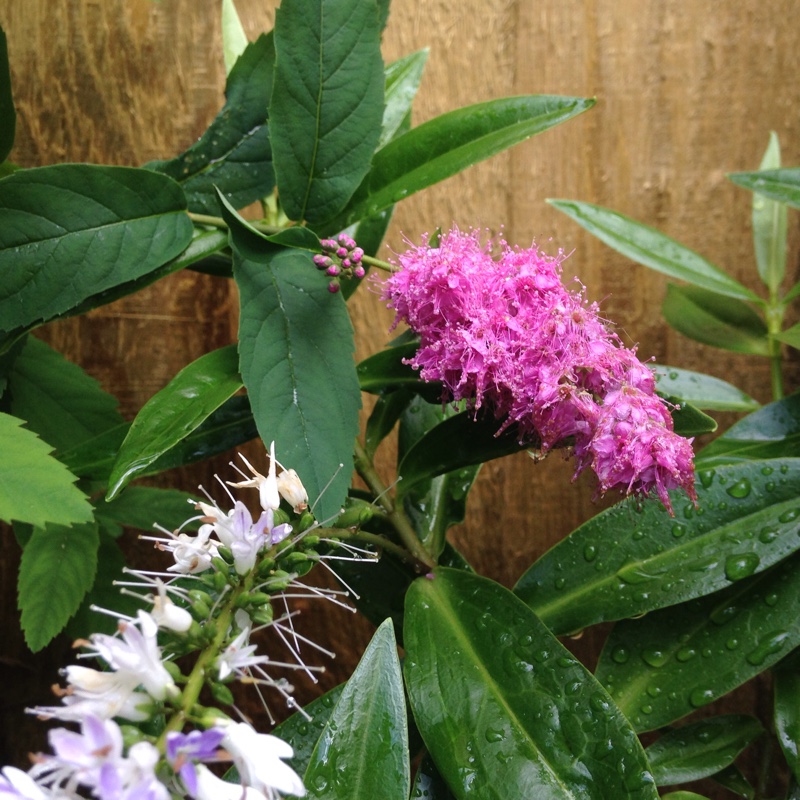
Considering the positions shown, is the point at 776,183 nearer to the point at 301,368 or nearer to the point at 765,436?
the point at 765,436

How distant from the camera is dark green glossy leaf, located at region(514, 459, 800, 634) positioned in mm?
632

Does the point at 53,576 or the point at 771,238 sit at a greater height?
the point at 771,238

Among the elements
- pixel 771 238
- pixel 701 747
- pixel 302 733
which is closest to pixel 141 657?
pixel 302 733

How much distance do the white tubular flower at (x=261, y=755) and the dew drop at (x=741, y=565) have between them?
0.43 metres

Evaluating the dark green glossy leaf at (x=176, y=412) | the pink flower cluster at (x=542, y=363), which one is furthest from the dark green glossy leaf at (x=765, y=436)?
the dark green glossy leaf at (x=176, y=412)

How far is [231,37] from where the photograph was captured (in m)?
0.76

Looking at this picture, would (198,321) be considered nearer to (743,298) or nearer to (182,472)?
(182,472)

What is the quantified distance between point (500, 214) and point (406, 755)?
0.61 m

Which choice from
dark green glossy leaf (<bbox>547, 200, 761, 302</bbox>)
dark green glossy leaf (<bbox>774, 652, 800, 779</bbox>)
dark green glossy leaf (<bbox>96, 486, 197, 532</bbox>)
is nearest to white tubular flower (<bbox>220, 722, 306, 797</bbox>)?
dark green glossy leaf (<bbox>96, 486, 197, 532</bbox>)

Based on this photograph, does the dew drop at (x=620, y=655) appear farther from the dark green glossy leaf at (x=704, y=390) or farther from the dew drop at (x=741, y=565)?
the dark green glossy leaf at (x=704, y=390)

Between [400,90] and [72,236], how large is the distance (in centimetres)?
37

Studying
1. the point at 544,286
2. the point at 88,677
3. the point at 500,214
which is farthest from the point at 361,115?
the point at 88,677

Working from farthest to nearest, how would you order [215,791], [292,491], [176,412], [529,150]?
[529,150] < [176,412] < [292,491] < [215,791]

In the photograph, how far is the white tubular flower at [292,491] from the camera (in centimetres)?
46
